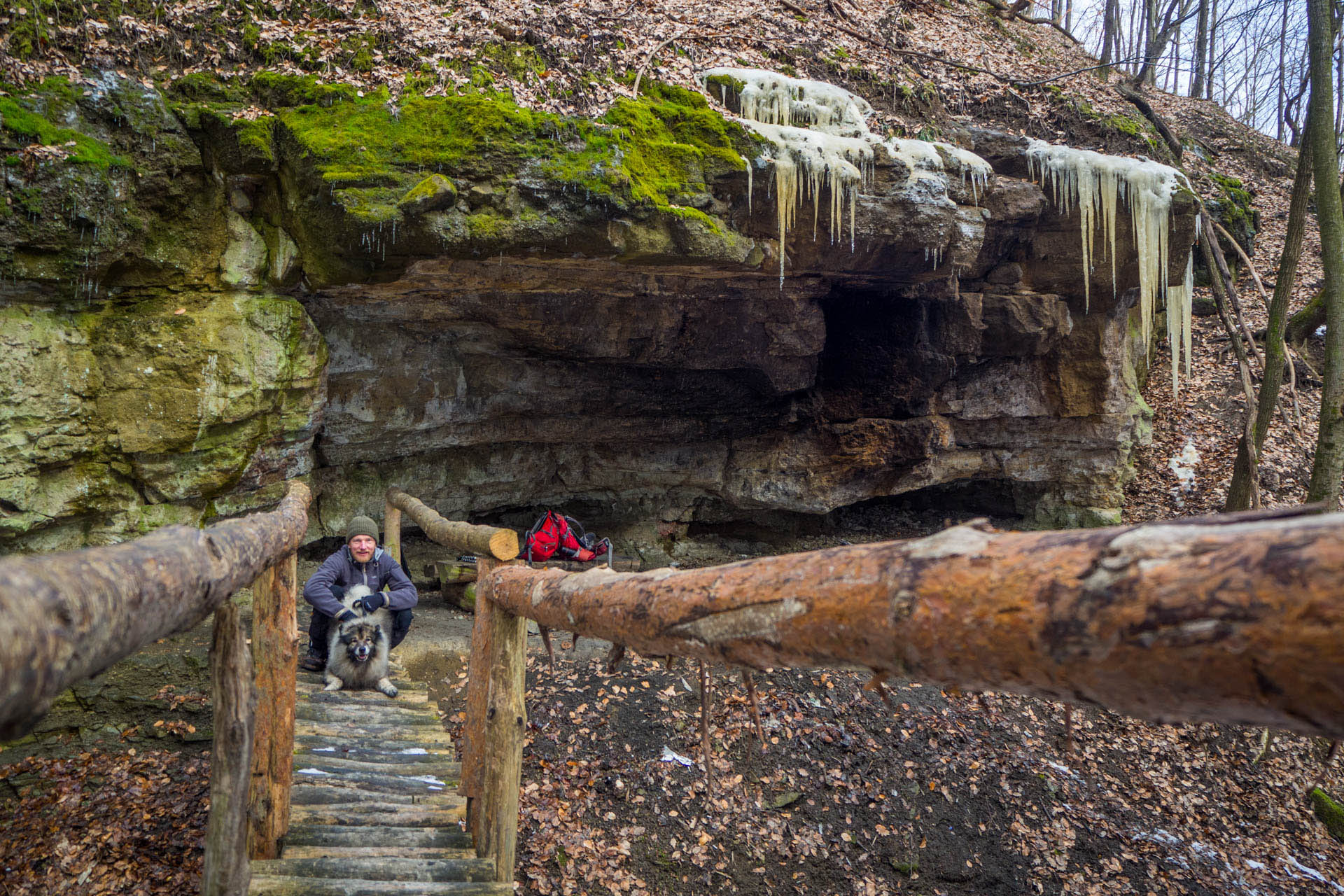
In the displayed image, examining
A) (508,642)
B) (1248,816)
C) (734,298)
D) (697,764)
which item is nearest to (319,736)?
(508,642)

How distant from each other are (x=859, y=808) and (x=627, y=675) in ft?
9.30

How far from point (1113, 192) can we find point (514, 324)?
8.45m

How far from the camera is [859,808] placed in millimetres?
6973

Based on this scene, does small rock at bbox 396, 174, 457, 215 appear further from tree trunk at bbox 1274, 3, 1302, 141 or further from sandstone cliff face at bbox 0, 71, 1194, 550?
tree trunk at bbox 1274, 3, 1302, 141

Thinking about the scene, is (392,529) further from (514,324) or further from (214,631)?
(214,631)

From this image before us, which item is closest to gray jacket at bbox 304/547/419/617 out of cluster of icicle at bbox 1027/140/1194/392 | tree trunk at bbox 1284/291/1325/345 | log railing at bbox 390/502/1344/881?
log railing at bbox 390/502/1344/881

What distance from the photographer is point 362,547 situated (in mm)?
5945

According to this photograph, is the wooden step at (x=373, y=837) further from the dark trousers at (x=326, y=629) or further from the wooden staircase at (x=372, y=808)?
the dark trousers at (x=326, y=629)

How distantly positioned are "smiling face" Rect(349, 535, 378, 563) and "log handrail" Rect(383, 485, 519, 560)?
64 centimetres

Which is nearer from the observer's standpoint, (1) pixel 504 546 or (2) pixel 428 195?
(1) pixel 504 546

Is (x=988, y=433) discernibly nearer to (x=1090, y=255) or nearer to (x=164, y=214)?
(x=1090, y=255)

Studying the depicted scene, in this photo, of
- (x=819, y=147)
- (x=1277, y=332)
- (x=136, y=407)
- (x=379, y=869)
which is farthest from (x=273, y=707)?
(x=1277, y=332)

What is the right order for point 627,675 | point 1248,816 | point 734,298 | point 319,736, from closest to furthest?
point 319,736
point 1248,816
point 627,675
point 734,298

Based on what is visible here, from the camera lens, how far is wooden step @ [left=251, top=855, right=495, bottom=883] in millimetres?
3697
